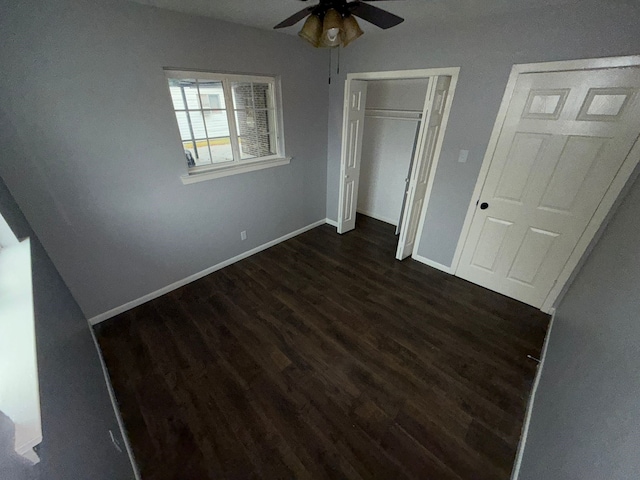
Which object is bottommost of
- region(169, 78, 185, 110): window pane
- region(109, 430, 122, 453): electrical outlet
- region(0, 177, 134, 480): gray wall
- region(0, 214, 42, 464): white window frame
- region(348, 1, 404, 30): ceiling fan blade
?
region(109, 430, 122, 453): electrical outlet

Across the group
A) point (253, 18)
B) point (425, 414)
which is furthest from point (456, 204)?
point (253, 18)

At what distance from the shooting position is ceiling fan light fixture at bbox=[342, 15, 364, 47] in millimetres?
1360

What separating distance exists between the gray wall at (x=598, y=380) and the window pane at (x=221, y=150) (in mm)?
2997

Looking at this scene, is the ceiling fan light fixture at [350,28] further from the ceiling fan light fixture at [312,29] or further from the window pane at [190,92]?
the window pane at [190,92]

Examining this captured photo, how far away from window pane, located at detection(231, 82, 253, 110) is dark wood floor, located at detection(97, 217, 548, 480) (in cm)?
183

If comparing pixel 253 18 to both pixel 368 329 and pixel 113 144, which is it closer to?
pixel 113 144

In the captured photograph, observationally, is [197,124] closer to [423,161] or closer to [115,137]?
[115,137]

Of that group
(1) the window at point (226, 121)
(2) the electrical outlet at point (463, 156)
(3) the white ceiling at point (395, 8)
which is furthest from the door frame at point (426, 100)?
(1) the window at point (226, 121)

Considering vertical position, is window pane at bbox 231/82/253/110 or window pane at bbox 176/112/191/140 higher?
window pane at bbox 231/82/253/110

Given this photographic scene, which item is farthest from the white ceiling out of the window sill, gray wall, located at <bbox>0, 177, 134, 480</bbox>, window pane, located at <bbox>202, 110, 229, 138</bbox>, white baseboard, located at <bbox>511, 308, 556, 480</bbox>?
white baseboard, located at <bbox>511, 308, 556, 480</bbox>

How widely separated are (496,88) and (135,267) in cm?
350

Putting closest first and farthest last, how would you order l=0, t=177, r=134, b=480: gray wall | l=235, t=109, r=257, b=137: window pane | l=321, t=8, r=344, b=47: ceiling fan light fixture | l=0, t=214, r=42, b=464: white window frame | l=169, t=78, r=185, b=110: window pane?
l=0, t=214, r=42, b=464: white window frame
l=0, t=177, r=134, b=480: gray wall
l=321, t=8, r=344, b=47: ceiling fan light fixture
l=169, t=78, r=185, b=110: window pane
l=235, t=109, r=257, b=137: window pane

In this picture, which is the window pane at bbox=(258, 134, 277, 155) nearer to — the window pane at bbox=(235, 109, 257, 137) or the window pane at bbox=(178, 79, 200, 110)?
the window pane at bbox=(235, 109, 257, 137)

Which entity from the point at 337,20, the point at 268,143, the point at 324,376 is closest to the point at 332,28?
the point at 337,20
